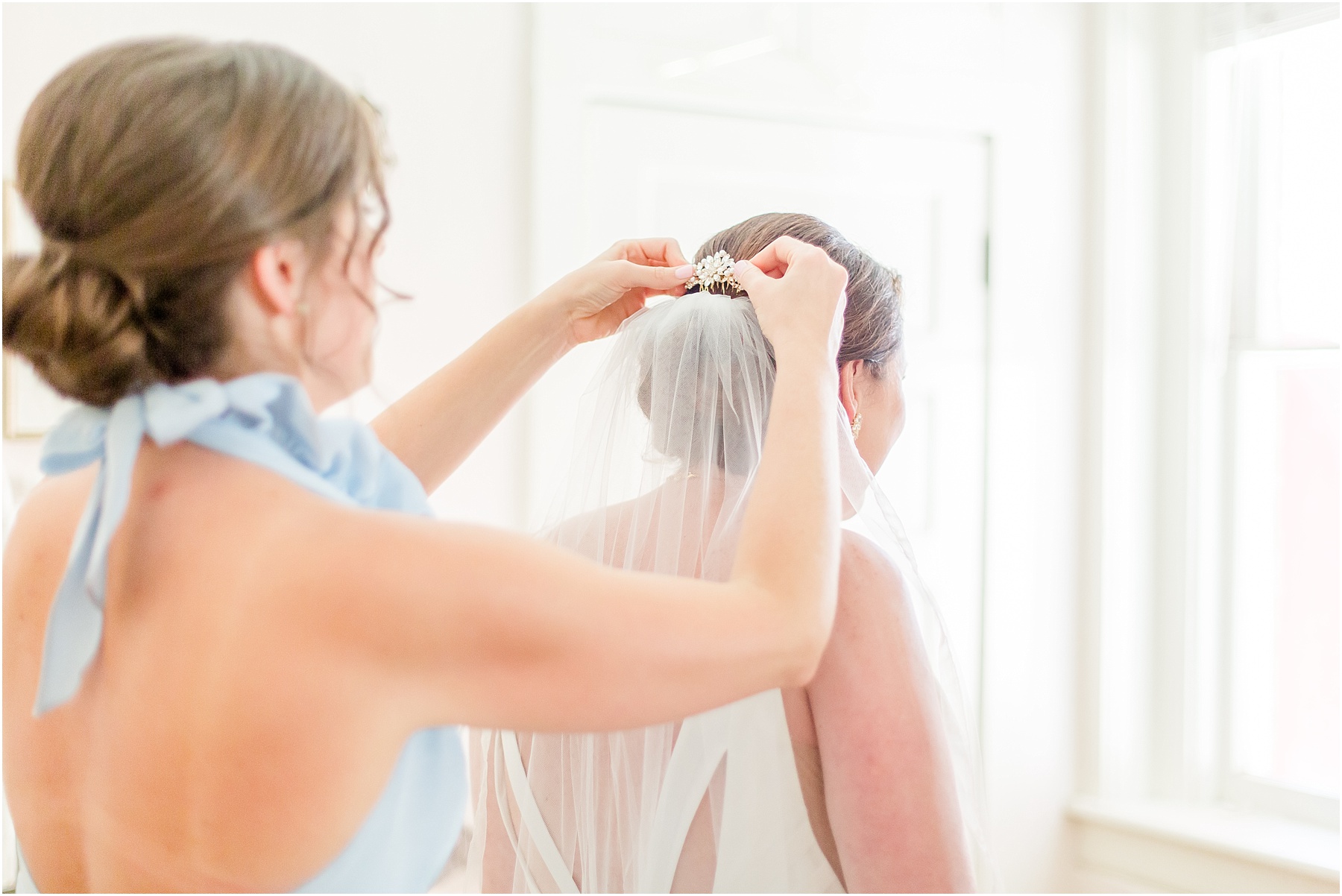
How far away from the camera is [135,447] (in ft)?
2.65

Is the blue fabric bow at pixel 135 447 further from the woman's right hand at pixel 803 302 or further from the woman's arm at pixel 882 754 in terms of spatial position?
the woman's arm at pixel 882 754

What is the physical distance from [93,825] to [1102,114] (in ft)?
10.7

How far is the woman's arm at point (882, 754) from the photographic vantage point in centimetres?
119

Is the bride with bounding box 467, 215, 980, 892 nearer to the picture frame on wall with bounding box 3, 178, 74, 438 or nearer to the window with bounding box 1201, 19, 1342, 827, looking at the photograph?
the picture frame on wall with bounding box 3, 178, 74, 438

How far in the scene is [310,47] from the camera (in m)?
2.48

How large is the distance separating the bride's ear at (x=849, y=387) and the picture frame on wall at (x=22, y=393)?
1.65 metres

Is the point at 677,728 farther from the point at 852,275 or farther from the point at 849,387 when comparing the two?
the point at 852,275

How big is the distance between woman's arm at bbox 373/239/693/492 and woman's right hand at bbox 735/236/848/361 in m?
0.30

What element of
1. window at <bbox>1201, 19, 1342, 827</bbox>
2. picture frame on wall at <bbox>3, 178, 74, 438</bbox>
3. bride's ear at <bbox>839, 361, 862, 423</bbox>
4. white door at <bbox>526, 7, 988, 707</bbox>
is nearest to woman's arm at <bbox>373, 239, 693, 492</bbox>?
bride's ear at <bbox>839, 361, 862, 423</bbox>

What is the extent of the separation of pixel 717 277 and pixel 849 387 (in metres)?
0.26

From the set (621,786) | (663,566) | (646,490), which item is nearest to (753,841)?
(621,786)

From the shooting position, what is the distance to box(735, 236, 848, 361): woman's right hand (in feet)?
3.56

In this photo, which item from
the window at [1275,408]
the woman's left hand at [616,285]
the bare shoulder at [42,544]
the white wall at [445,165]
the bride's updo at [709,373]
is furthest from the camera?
the window at [1275,408]

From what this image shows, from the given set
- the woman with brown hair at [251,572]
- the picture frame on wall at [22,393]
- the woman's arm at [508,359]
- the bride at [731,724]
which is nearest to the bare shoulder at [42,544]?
the woman with brown hair at [251,572]
